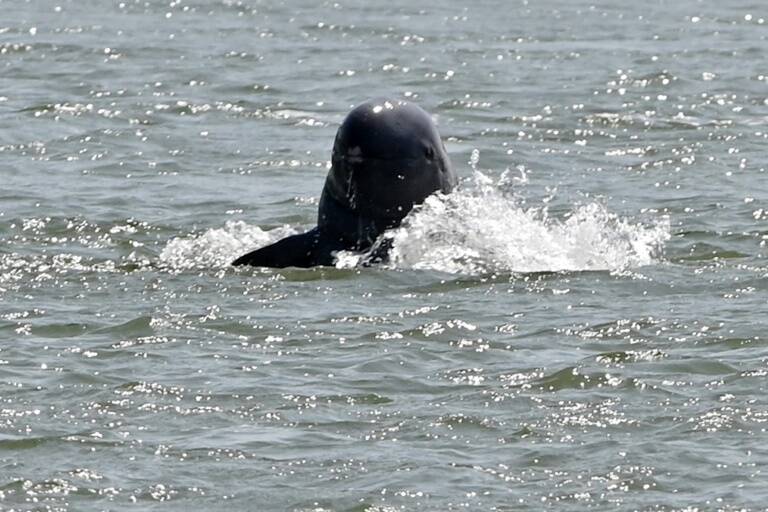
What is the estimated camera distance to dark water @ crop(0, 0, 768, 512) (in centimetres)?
819

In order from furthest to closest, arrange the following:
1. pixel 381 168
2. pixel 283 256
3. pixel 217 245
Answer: pixel 217 245, pixel 381 168, pixel 283 256

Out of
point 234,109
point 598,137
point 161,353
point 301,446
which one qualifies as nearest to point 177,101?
point 234,109

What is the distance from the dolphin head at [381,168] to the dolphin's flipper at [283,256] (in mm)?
281

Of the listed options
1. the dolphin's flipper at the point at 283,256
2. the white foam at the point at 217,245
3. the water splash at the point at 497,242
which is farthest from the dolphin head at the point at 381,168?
the white foam at the point at 217,245

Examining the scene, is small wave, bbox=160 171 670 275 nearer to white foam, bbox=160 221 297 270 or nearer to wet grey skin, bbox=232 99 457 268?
white foam, bbox=160 221 297 270

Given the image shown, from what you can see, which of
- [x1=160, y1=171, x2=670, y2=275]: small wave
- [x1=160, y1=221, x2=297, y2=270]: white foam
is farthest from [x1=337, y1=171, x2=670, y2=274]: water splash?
[x1=160, y1=221, x2=297, y2=270]: white foam

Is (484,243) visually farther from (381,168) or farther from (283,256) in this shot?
(283,256)

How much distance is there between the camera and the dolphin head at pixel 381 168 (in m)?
12.6

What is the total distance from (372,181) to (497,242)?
32.2 inches

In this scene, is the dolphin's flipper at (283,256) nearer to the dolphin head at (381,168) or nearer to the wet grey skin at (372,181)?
the wet grey skin at (372,181)

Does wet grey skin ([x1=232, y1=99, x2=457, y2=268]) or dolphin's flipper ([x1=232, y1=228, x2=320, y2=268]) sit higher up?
wet grey skin ([x1=232, y1=99, x2=457, y2=268])

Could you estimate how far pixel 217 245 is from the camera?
13.5 meters

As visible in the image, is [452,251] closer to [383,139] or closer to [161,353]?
[383,139]

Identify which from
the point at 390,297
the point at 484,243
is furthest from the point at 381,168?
the point at 390,297
